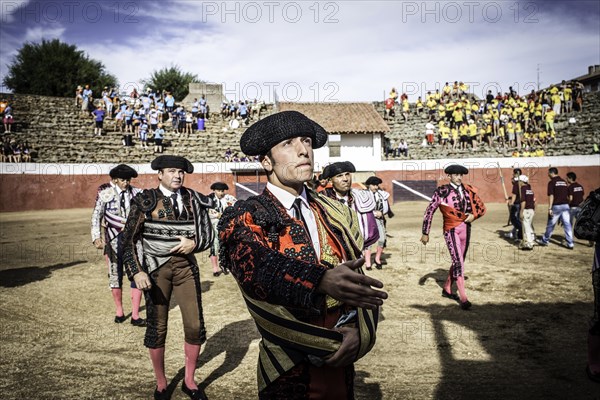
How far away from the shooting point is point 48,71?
4206cm

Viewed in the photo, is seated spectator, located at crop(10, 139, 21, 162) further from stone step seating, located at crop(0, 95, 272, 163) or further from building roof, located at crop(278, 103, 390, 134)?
building roof, located at crop(278, 103, 390, 134)

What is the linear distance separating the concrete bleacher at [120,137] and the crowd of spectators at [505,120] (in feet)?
2.08

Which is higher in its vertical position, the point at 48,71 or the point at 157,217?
the point at 48,71

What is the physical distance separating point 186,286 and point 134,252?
0.54 meters

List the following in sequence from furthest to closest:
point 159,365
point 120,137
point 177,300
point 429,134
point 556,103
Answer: point 429,134
point 556,103
point 120,137
point 177,300
point 159,365

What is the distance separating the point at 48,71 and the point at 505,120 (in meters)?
41.4

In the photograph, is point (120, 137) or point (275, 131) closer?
point (275, 131)

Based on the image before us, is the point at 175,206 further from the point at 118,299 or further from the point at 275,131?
the point at 118,299

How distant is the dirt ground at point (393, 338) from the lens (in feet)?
12.4

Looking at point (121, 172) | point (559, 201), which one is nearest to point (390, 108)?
point (559, 201)

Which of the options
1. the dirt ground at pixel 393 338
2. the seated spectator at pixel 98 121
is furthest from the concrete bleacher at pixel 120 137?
the dirt ground at pixel 393 338

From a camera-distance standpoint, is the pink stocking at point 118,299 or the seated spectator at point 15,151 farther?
the seated spectator at point 15,151

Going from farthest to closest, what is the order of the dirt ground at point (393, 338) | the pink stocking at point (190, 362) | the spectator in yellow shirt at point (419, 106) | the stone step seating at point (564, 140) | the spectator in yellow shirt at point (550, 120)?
the spectator in yellow shirt at point (419, 106) < the spectator in yellow shirt at point (550, 120) < the stone step seating at point (564, 140) < the dirt ground at point (393, 338) < the pink stocking at point (190, 362)

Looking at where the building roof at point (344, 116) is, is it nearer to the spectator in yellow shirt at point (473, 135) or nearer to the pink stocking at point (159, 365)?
the spectator in yellow shirt at point (473, 135)
